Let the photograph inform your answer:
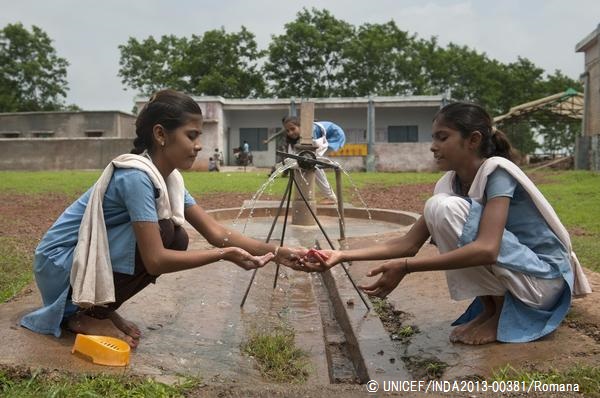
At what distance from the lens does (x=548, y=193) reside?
39.8ft

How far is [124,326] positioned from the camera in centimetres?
309

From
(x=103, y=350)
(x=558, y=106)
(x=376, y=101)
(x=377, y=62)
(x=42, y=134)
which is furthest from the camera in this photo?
(x=377, y=62)

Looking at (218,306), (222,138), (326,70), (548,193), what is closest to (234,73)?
(326,70)

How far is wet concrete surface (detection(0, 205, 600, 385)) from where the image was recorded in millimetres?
2633

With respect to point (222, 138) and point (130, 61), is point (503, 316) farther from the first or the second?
point (130, 61)

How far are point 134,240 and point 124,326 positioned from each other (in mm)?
519

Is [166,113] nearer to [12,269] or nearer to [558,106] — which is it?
[12,269]

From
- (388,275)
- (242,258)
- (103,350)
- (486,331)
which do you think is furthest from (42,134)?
(486,331)

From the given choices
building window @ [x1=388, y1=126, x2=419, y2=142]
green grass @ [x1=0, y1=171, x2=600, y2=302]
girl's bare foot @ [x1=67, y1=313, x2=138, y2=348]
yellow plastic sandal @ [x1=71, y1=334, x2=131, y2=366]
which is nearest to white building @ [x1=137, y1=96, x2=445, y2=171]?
building window @ [x1=388, y1=126, x2=419, y2=142]

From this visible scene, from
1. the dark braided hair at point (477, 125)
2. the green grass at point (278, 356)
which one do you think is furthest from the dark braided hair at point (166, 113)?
the dark braided hair at point (477, 125)

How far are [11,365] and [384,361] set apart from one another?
1721mm

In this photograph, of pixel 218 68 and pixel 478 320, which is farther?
pixel 218 68

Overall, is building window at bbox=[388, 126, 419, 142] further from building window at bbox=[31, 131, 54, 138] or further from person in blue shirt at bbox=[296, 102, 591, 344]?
person in blue shirt at bbox=[296, 102, 591, 344]

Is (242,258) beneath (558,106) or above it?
beneath
